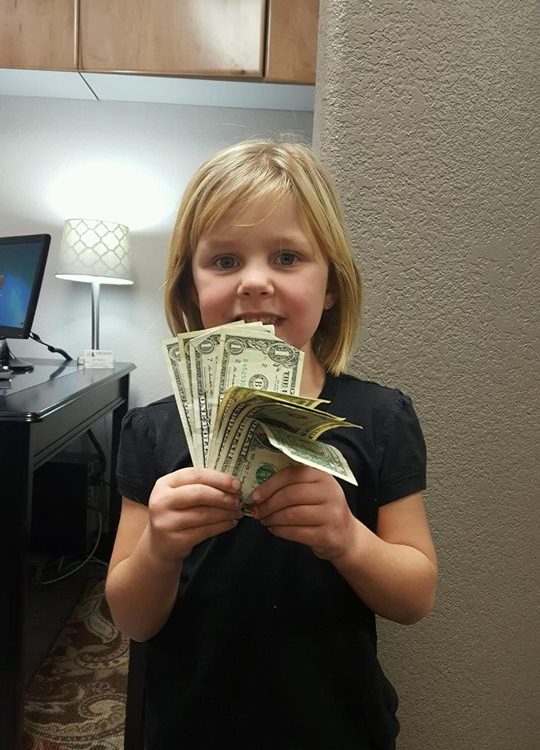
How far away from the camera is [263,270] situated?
0.62 m

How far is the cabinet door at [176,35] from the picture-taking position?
187cm

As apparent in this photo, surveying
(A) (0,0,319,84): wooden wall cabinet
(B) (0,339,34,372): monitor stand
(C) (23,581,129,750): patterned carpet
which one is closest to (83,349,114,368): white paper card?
(B) (0,339,34,372): monitor stand

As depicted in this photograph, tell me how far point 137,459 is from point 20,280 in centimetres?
135

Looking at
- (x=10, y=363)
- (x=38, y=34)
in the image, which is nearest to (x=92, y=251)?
(x=10, y=363)

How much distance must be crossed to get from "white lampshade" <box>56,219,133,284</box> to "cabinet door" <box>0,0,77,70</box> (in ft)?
1.70

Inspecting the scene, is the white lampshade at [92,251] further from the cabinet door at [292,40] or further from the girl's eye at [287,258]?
the girl's eye at [287,258]

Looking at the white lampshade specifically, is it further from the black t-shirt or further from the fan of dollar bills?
the fan of dollar bills

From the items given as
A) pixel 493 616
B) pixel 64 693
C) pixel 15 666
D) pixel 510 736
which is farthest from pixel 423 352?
pixel 64 693

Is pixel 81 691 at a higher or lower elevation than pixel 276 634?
lower

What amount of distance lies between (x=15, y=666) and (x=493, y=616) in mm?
851

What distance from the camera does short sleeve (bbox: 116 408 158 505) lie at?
679mm

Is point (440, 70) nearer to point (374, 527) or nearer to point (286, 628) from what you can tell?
point (374, 527)

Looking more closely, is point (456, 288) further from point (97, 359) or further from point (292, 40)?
point (97, 359)

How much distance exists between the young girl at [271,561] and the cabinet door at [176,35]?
140 cm
